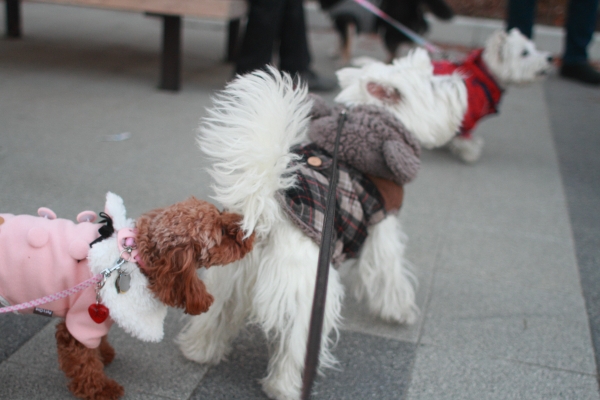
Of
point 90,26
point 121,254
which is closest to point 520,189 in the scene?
point 121,254

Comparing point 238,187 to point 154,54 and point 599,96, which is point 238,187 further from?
point 599,96

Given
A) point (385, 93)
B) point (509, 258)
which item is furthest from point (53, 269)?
point (509, 258)

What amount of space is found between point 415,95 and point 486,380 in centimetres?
139

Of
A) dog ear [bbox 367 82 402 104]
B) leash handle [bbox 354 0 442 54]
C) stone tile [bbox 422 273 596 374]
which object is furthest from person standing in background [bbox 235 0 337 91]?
stone tile [bbox 422 273 596 374]

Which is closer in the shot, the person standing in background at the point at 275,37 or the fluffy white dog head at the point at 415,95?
the fluffy white dog head at the point at 415,95

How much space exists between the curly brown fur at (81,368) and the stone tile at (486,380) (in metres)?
1.29

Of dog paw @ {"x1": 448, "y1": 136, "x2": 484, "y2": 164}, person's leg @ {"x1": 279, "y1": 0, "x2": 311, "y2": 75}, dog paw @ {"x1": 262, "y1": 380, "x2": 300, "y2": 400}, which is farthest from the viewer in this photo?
person's leg @ {"x1": 279, "y1": 0, "x2": 311, "y2": 75}

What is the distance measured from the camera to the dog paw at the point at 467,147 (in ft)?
17.8

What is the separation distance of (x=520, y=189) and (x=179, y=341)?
3561 mm

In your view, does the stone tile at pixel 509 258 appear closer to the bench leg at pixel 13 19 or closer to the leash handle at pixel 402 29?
the leash handle at pixel 402 29

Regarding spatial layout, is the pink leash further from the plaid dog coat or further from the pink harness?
the plaid dog coat

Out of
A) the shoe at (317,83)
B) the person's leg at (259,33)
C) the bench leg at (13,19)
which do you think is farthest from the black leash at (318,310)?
the bench leg at (13,19)

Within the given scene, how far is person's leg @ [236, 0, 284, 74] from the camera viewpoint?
574cm

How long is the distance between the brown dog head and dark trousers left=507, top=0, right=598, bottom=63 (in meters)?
6.10
